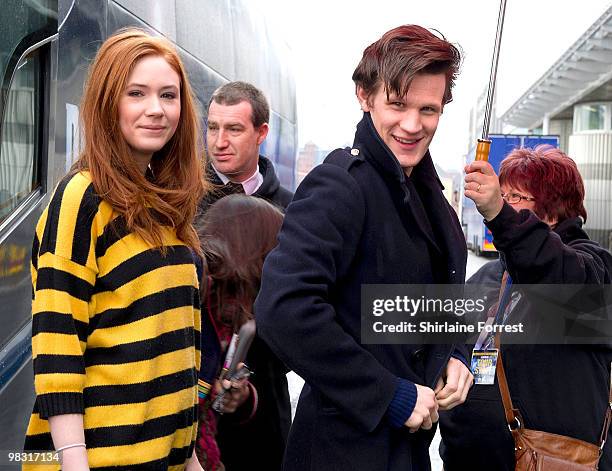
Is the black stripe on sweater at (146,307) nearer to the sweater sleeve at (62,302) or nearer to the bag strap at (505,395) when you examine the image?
the sweater sleeve at (62,302)

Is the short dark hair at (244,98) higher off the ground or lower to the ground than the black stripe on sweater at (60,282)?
higher

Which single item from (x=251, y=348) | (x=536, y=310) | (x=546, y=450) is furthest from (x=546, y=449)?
(x=251, y=348)

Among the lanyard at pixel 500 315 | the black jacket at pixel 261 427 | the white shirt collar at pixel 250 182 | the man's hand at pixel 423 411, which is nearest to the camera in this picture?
the man's hand at pixel 423 411

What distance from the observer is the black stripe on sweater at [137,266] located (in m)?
1.88

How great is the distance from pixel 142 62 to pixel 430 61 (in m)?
0.69

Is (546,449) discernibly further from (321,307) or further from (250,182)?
(250,182)

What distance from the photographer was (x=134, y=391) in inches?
74.3

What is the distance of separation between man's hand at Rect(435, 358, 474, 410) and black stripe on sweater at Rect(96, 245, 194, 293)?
28.2 inches

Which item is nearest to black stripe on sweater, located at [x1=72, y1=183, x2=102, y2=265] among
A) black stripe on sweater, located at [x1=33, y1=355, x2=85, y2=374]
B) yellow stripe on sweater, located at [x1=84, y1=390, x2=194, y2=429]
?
black stripe on sweater, located at [x1=33, y1=355, x2=85, y2=374]

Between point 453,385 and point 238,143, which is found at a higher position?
point 238,143

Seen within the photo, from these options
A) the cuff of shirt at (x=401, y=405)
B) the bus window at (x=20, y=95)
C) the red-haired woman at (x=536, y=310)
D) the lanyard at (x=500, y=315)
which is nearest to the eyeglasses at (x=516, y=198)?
the red-haired woman at (x=536, y=310)

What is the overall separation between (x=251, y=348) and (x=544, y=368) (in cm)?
101

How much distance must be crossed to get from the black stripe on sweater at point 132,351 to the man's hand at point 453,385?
68 centimetres

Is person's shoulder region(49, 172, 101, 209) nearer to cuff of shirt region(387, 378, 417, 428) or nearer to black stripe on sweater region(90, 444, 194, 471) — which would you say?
black stripe on sweater region(90, 444, 194, 471)
